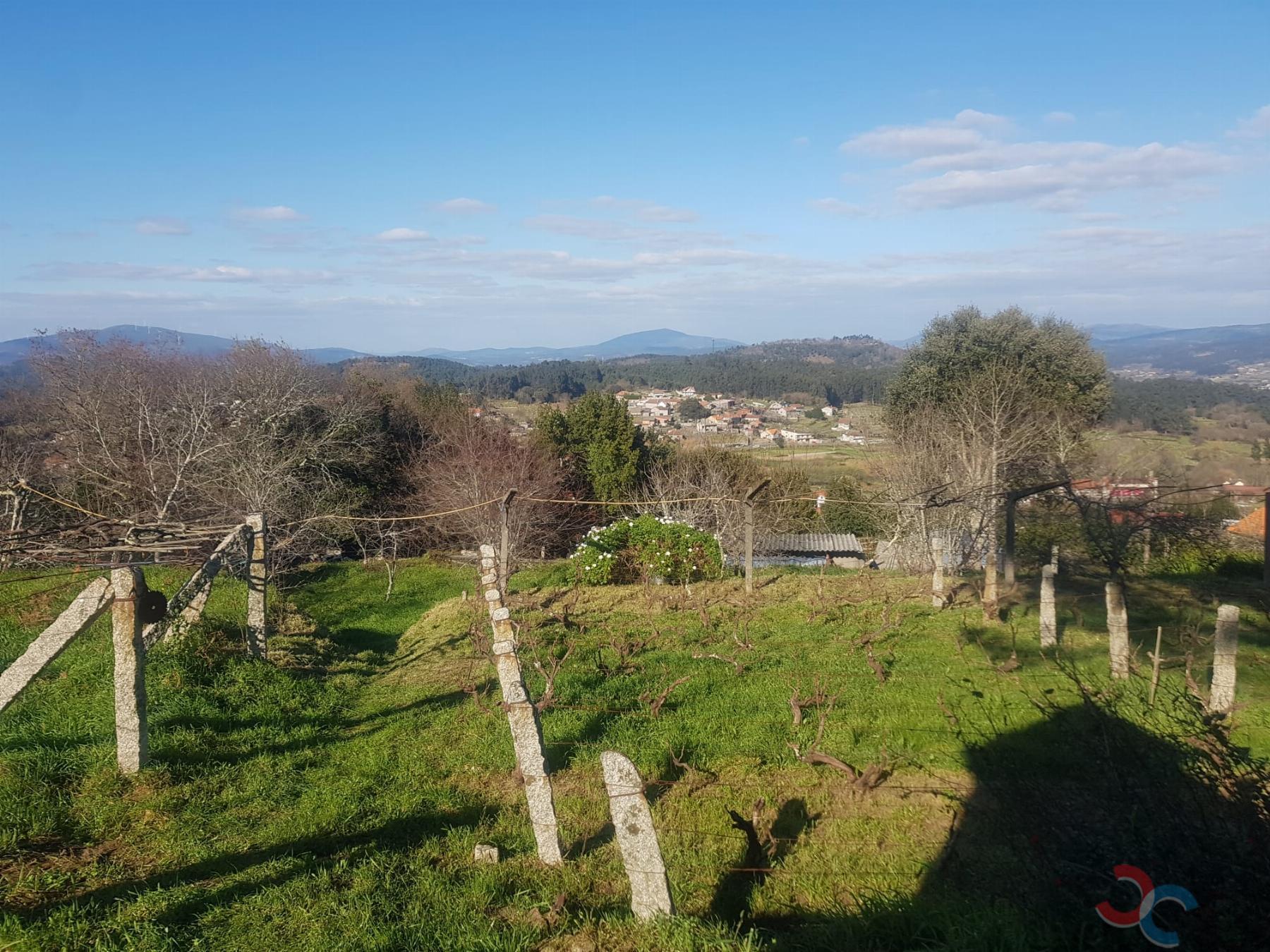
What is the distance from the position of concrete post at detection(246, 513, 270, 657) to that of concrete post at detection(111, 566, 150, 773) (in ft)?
9.21

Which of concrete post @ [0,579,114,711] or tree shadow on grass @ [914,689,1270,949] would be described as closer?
tree shadow on grass @ [914,689,1270,949]

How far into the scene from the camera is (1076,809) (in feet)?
13.9

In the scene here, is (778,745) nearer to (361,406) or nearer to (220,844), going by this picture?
(220,844)

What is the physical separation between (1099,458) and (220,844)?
1961cm

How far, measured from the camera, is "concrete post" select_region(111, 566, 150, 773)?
4.91m

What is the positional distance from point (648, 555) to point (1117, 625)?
9.28m

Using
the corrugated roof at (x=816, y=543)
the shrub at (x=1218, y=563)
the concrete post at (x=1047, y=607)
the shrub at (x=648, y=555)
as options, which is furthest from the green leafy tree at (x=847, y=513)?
the concrete post at (x=1047, y=607)

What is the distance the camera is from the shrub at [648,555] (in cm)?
1497

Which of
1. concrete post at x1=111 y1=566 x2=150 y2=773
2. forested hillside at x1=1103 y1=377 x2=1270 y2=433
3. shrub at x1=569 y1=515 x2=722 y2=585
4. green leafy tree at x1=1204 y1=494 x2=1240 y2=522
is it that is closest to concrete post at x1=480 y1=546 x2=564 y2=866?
concrete post at x1=111 y1=566 x2=150 y2=773

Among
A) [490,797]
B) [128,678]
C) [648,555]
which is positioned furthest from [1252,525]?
[128,678]

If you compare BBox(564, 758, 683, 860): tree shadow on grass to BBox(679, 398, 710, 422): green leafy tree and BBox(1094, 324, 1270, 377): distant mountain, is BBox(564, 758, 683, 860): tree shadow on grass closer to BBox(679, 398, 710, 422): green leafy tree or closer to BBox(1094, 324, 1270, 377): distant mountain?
BBox(1094, 324, 1270, 377): distant mountain

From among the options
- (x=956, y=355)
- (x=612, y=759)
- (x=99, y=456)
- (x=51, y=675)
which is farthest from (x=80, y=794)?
(x=956, y=355)

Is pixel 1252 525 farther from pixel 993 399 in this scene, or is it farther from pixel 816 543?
pixel 816 543

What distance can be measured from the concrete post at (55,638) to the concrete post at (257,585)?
3.04 meters
